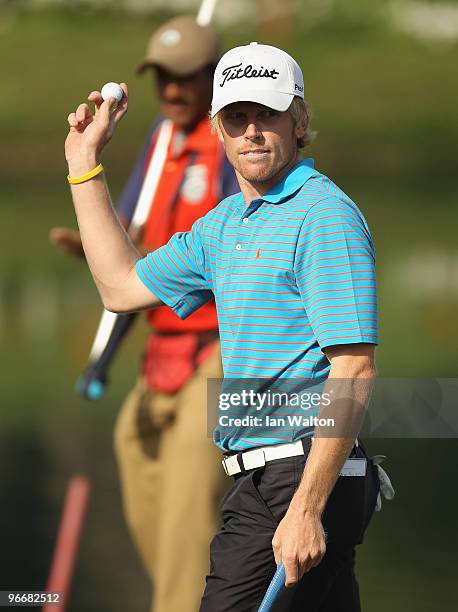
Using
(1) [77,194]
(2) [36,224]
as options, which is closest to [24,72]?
(2) [36,224]

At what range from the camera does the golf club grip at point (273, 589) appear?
3484 millimetres

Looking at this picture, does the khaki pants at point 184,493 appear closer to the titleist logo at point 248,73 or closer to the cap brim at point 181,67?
the cap brim at point 181,67

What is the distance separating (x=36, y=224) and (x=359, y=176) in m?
5.72

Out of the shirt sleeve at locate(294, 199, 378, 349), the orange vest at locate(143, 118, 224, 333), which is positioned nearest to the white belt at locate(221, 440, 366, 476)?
the shirt sleeve at locate(294, 199, 378, 349)

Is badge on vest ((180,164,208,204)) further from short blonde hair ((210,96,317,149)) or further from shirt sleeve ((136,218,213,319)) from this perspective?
short blonde hair ((210,96,317,149))

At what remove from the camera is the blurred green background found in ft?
21.2

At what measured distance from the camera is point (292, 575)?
340 cm

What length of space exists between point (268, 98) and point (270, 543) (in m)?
0.93

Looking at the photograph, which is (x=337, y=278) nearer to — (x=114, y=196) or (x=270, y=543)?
(x=270, y=543)

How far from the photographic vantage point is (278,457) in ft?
11.8

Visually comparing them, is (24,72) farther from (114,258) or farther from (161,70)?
(114,258)

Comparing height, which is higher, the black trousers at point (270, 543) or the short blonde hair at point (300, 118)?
the short blonde hair at point (300, 118)

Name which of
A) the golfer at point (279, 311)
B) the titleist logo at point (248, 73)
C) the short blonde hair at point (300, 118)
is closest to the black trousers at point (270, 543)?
the golfer at point (279, 311)

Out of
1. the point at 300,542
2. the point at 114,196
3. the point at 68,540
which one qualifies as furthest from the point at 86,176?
the point at 114,196
